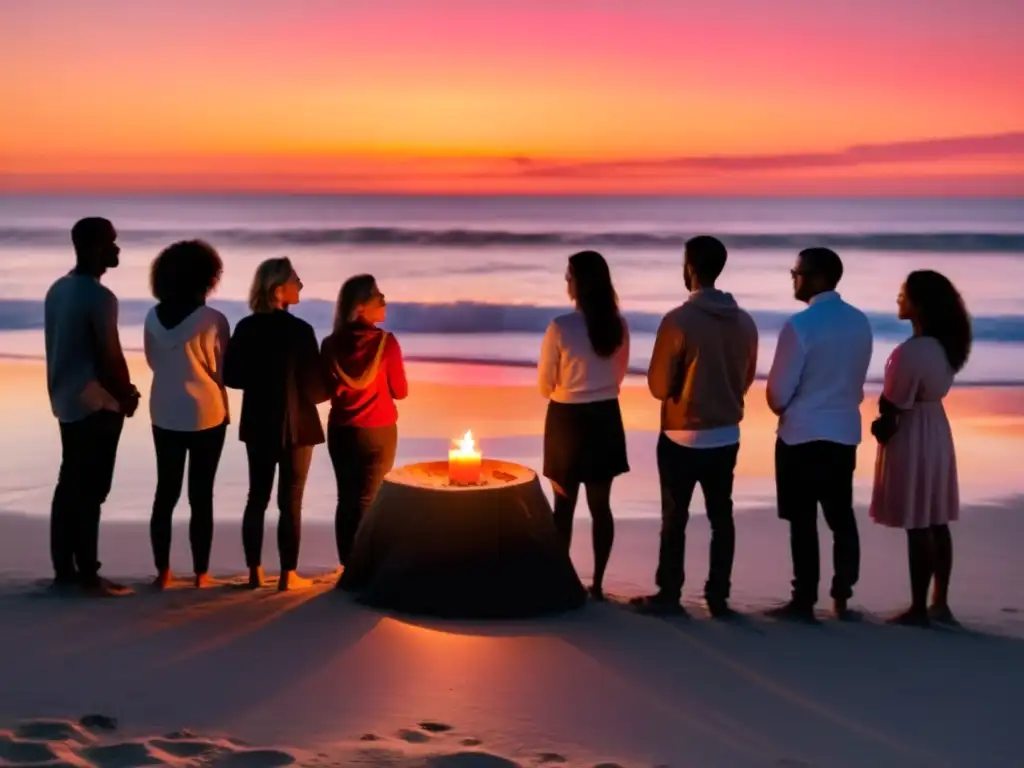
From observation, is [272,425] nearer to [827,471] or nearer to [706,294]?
[706,294]

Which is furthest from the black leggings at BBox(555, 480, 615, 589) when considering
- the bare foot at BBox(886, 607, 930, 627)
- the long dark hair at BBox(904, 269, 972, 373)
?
the long dark hair at BBox(904, 269, 972, 373)

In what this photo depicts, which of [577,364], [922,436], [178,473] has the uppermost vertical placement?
[577,364]

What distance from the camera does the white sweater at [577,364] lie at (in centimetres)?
512

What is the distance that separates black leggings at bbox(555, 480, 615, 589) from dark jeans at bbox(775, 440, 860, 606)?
0.79m

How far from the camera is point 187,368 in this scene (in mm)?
5137

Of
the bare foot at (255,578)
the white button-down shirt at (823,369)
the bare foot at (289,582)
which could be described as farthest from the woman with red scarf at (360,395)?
the white button-down shirt at (823,369)

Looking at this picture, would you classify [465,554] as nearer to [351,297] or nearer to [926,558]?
[351,297]

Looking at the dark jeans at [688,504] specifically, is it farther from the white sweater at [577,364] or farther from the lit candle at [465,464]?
the lit candle at [465,464]

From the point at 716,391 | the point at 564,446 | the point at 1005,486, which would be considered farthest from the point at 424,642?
the point at 1005,486

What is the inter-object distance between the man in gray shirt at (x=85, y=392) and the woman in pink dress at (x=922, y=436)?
10.7 feet

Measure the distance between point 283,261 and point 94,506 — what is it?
1.41 m

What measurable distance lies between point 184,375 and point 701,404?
2.27m

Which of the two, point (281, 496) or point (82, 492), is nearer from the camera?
point (82, 492)

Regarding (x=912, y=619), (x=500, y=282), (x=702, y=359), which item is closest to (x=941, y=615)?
(x=912, y=619)
